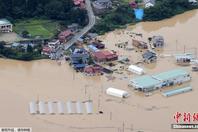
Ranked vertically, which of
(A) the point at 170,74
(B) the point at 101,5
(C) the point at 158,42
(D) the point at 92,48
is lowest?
(A) the point at 170,74

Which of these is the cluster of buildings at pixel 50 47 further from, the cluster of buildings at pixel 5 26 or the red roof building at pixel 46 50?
the cluster of buildings at pixel 5 26

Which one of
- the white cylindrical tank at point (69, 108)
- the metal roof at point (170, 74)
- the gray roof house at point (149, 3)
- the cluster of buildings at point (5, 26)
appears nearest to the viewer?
the white cylindrical tank at point (69, 108)

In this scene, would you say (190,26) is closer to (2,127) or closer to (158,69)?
(158,69)

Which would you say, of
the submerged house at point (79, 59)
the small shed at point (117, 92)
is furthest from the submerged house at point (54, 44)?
the small shed at point (117, 92)

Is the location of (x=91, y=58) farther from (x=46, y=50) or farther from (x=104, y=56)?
(x=46, y=50)

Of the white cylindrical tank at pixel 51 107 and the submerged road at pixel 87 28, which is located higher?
the submerged road at pixel 87 28

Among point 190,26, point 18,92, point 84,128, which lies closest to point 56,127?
point 84,128

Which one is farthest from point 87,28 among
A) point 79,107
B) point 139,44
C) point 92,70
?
point 79,107
